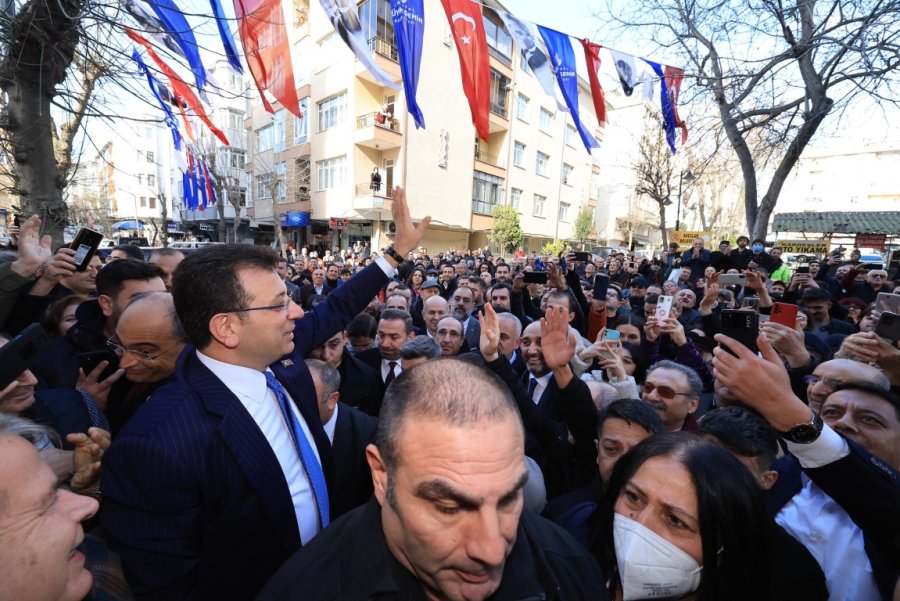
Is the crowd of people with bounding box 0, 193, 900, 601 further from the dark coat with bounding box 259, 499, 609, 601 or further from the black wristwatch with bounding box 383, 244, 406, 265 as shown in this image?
the black wristwatch with bounding box 383, 244, 406, 265

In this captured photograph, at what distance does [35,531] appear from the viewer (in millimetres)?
1008

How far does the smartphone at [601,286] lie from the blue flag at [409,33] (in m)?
4.29

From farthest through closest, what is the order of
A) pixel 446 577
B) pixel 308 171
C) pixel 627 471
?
1. pixel 308 171
2. pixel 627 471
3. pixel 446 577

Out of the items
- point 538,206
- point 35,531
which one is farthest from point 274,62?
point 538,206

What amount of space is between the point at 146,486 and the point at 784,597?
2176 millimetres

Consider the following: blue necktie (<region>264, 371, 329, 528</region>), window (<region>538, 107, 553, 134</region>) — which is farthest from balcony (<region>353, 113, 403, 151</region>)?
blue necktie (<region>264, 371, 329, 528</region>)

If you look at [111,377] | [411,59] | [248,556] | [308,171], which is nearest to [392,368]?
[111,377]

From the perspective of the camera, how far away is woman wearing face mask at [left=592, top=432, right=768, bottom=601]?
1.49 metres

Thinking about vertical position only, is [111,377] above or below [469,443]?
below

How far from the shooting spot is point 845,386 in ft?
7.18

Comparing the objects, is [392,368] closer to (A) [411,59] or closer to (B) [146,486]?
(B) [146,486]

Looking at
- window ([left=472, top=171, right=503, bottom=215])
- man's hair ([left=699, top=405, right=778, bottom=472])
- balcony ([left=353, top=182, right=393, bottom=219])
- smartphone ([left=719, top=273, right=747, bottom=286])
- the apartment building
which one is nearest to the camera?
man's hair ([left=699, top=405, right=778, bottom=472])

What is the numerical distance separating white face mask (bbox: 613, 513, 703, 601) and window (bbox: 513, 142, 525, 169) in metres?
30.4

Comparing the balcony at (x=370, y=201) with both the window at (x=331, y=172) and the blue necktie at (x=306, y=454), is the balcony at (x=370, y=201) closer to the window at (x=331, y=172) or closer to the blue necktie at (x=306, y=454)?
the window at (x=331, y=172)
